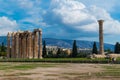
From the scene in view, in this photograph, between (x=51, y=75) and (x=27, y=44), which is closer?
(x=51, y=75)

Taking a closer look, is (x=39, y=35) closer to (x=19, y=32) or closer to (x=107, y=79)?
(x=19, y=32)

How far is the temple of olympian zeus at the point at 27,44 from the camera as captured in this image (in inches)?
3002

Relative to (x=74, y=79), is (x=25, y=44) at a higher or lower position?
higher

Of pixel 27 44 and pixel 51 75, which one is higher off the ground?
pixel 27 44

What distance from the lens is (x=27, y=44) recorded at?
77.2 metres

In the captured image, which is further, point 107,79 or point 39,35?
point 39,35

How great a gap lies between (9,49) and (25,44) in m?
5.73

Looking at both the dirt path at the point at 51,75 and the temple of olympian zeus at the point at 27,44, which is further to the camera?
the temple of olympian zeus at the point at 27,44

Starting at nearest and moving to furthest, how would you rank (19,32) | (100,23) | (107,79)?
(107,79) → (100,23) → (19,32)

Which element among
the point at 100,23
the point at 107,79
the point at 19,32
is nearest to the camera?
the point at 107,79

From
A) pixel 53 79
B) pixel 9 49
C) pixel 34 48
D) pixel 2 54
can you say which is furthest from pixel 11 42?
pixel 53 79

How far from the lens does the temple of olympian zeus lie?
76250 mm

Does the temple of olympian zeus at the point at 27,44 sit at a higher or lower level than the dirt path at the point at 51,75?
higher

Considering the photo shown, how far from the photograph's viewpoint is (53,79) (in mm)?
21438
